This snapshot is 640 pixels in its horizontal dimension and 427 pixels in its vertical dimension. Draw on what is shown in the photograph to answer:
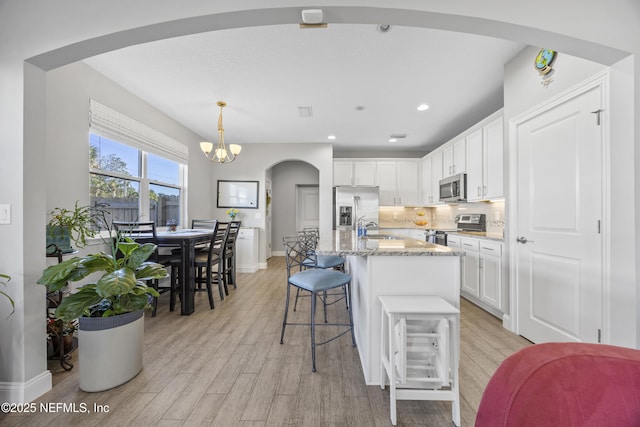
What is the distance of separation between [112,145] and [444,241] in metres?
4.49

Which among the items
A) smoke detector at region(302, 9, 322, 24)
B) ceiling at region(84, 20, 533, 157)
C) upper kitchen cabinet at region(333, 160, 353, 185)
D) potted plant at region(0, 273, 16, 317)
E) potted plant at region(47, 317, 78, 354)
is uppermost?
ceiling at region(84, 20, 533, 157)

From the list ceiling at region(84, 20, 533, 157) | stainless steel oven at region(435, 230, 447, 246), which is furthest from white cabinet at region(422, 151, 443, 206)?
stainless steel oven at region(435, 230, 447, 246)

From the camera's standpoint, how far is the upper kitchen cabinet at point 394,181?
5.61m

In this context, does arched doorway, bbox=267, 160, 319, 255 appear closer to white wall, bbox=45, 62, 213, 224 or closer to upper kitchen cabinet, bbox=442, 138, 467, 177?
upper kitchen cabinet, bbox=442, 138, 467, 177

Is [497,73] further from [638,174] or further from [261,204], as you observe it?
[261,204]

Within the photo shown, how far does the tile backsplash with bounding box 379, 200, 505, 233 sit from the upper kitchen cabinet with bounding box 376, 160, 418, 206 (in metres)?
0.33

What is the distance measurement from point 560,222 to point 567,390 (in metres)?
1.91

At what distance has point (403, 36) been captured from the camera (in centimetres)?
218

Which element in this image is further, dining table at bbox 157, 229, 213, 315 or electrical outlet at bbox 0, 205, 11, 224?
dining table at bbox 157, 229, 213, 315

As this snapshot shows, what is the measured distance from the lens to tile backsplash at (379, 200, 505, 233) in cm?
367

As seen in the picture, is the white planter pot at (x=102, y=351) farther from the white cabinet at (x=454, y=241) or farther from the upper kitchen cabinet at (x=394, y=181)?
the upper kitchen cabinet at (x=394, y=181)

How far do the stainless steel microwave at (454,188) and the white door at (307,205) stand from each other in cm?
342

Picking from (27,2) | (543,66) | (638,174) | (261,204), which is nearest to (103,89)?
(27,2)

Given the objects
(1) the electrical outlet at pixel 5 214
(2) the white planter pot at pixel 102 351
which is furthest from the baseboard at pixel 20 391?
(1) the electrical outlet at pixel 5 214
